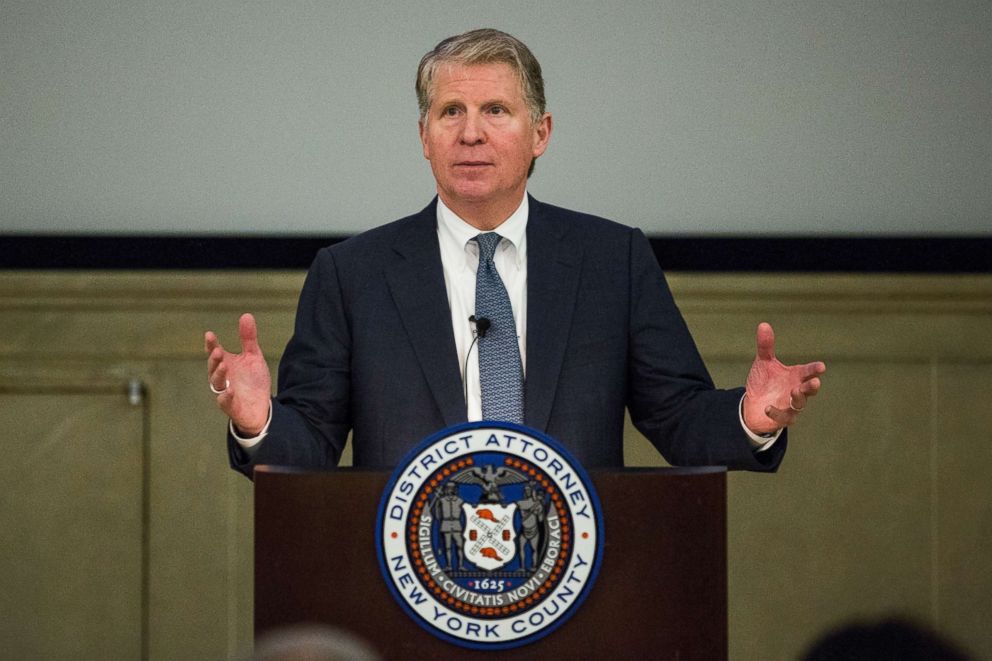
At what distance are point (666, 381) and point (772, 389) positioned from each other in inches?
12.4

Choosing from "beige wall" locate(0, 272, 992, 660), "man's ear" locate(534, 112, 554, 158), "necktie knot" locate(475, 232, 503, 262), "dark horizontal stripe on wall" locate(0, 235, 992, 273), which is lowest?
"beige wall" locate(0, 272, 992, 660)

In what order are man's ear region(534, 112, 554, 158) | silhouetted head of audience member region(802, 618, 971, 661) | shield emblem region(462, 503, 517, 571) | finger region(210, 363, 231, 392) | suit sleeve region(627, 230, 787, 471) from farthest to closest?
1. man's ear region(534, 112, 554, 158)
2. suit sleeve region(627, 230, 787, 471)
3. finger region(210, 363, 231, 392)
4. shield emblem region(462, 503, 517, 571)
5. silhouetted head of audience member region(802, 618, 971, 661)

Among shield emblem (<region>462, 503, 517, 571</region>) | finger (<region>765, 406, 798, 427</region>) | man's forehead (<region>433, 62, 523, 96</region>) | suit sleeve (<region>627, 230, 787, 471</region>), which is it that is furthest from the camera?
man's forehead (<region>433, 62, 523, 96</region>)

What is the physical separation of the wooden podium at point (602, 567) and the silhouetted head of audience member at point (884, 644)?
1.25ft

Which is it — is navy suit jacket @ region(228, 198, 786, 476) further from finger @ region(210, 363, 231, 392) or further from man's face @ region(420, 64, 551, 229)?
finger @ region(210, 363, 231, 392)

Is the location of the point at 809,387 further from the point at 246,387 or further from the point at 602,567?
the point at 246,387

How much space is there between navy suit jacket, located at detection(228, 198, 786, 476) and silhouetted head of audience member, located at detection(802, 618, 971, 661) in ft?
2.33

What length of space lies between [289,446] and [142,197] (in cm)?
219

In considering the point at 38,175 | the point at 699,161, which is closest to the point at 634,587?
the point at 699,161

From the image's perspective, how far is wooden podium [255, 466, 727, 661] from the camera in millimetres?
1509

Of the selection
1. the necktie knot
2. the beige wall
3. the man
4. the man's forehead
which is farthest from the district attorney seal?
the beige wall

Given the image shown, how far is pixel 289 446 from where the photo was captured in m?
1.81

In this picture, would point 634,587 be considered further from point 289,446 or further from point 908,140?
point 908,140

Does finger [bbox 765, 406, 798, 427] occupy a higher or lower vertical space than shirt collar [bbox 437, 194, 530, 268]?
lower
